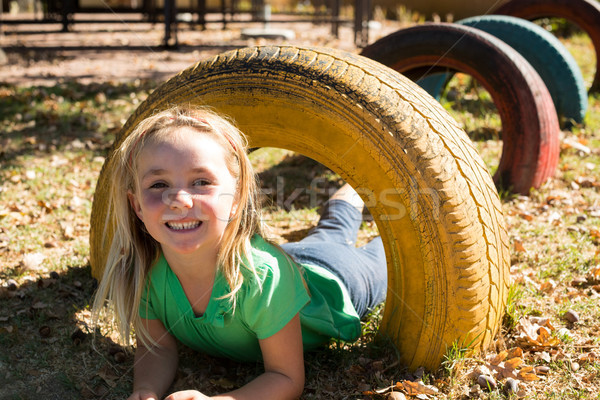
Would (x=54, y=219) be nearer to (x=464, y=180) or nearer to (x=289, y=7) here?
(x=464, y=180)

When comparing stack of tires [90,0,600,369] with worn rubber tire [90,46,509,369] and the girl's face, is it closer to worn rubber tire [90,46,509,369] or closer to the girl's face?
worn rubber tire [90,46,509,369]

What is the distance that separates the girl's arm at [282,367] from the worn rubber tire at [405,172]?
51 cm

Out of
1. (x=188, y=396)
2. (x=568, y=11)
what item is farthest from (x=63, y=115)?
(x=568, y=11)

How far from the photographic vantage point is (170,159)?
7.29ft

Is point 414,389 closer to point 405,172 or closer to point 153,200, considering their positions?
point 405,172

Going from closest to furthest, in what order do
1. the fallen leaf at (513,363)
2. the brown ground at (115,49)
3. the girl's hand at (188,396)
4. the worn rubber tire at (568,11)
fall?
the girl's hand at (188,396)
the fallen leaf at (513,363)
the worn rubber tire at (568,11)
the brown ground at (115,49)

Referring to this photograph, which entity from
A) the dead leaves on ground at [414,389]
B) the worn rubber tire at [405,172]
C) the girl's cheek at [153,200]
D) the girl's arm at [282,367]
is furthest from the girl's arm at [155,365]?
the worn rubber tire at [405,172]

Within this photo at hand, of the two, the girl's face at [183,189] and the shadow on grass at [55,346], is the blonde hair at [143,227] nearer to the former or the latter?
the girl's face at [183,189]

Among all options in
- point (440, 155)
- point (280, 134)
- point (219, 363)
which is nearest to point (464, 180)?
point (440, 155)

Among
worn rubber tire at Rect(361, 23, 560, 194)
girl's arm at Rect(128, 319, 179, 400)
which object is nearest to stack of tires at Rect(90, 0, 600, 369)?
girl's arm at Rect(128, 319, 179, 400)

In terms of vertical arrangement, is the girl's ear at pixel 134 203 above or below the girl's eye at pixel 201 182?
below

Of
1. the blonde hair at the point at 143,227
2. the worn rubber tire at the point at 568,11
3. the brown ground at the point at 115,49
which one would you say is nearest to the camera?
the blonde hair at the point at 143,227

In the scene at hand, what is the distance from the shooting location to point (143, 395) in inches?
90.7

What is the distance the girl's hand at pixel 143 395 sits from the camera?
2.27m
